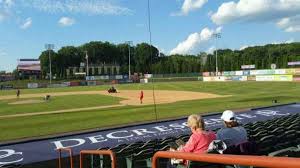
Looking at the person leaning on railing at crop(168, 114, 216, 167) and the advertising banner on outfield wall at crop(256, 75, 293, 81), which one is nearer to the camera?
the person leaning on railing at crop(168, 114, 216, 167)

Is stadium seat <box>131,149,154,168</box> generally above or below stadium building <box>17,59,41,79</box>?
below

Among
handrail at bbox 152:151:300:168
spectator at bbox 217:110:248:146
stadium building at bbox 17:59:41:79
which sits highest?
stadium building at bbox 17:59:41:79

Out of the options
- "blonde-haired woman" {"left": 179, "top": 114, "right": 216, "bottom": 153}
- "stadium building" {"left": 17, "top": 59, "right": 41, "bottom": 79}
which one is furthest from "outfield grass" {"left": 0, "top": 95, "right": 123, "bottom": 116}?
"stadium building" {"left": 17, "top": 59, "right": 41, "bottom": 79}

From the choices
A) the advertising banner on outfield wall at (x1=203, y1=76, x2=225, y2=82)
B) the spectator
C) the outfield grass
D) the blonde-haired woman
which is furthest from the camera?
the advertising banner on outfield wall at (x1=203, y1=76, x2=225, y2=82)

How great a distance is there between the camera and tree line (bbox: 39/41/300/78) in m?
145

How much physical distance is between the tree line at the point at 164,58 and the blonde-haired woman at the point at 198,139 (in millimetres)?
115147

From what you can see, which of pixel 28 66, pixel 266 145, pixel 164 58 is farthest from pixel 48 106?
pixel 164 58

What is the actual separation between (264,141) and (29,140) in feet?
41.5

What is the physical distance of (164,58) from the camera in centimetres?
17825

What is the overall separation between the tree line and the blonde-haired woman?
115m

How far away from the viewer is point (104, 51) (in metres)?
198

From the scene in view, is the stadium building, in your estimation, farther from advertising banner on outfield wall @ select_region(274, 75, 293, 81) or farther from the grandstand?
the grandstand

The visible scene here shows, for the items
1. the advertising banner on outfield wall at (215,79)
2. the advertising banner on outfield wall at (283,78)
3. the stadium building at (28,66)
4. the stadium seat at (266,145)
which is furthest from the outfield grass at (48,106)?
the stadium building at (28,66)

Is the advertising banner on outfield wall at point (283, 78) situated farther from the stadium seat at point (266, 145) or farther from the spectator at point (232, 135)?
the spectator at point (232, 135)
